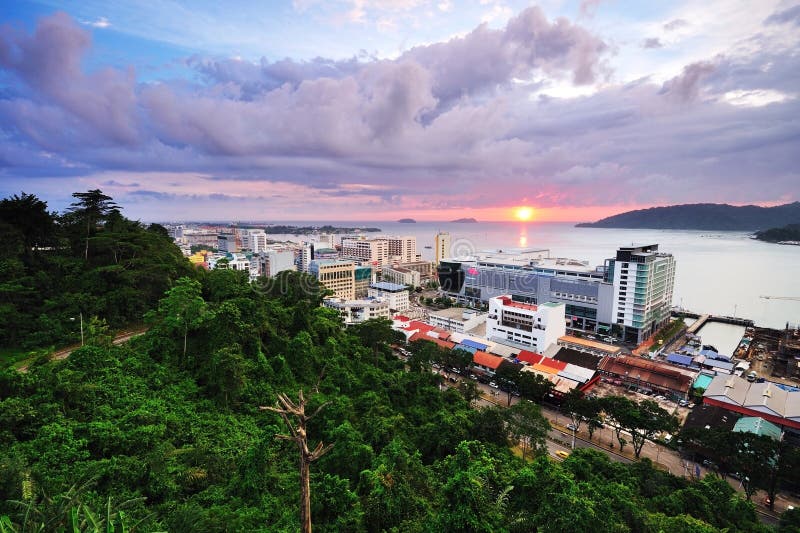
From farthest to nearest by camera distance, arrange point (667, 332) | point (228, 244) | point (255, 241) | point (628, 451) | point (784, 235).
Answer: point (784, 235) < point (228, 244) < point (255, 241) < point (667, 332) < point (628, 451)

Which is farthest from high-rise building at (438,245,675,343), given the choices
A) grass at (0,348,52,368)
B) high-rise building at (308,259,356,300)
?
grass at (0,348,52,368)

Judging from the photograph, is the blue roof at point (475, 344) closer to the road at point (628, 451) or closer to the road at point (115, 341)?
the road at point (628, 451)

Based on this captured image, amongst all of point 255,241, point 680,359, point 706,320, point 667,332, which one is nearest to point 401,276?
point 667,332

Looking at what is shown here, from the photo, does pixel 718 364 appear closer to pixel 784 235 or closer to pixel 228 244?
pixel 228 244

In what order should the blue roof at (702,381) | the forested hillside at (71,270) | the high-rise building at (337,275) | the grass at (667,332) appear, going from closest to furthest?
1. the forested hillside at (71,270)
2. the blue roof at (702,381)
3. the grass at (667,332)
4. the high-rise building at (337,275)

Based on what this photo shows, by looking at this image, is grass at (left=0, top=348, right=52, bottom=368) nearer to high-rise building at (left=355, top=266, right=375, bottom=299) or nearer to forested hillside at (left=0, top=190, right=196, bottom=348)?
forested hillside at (left=0, top=190, right=196, bottom=348)

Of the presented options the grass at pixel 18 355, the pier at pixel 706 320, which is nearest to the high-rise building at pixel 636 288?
the pier at pixel 706 320
